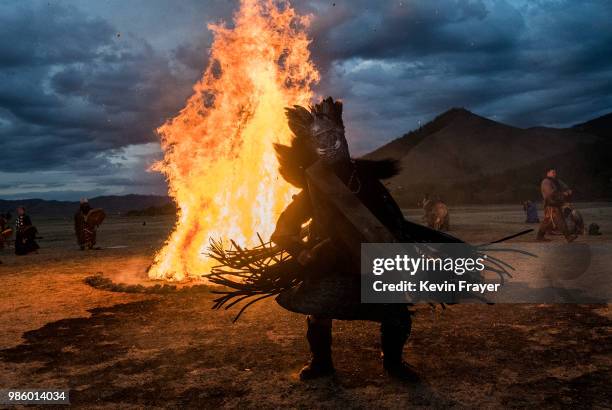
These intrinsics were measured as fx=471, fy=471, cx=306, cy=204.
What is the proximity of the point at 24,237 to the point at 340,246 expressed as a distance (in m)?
16.0

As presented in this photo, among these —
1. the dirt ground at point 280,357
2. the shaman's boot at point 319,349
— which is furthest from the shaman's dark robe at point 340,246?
the dirt ground at point 280,357

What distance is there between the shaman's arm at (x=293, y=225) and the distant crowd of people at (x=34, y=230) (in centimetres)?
1484

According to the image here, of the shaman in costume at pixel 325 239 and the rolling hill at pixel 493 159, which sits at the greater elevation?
the rolling hill at pixel 493 159

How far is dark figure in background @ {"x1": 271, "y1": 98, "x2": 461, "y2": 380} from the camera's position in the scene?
3.71 meters

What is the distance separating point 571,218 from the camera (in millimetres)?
15125

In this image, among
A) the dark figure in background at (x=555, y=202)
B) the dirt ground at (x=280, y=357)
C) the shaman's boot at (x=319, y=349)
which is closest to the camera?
the dirt ground at (x=280, y=357)

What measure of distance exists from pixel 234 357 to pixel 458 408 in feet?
7.32

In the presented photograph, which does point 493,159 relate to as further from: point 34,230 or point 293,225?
point 293,225

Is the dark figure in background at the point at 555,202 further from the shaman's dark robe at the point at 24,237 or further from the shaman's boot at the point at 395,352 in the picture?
the shaman's dark robe at the point at 24,237

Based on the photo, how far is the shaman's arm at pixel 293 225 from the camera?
3.93 meters

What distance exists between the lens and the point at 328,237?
12.4ft

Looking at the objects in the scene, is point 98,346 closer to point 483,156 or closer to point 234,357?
point 234,357

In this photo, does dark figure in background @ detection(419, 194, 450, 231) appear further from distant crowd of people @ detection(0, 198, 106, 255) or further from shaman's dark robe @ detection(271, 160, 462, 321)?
shaman's dark robe @ detection(271, 160, 462, 321)

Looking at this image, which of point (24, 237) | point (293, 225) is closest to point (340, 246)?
point (293, 225)
